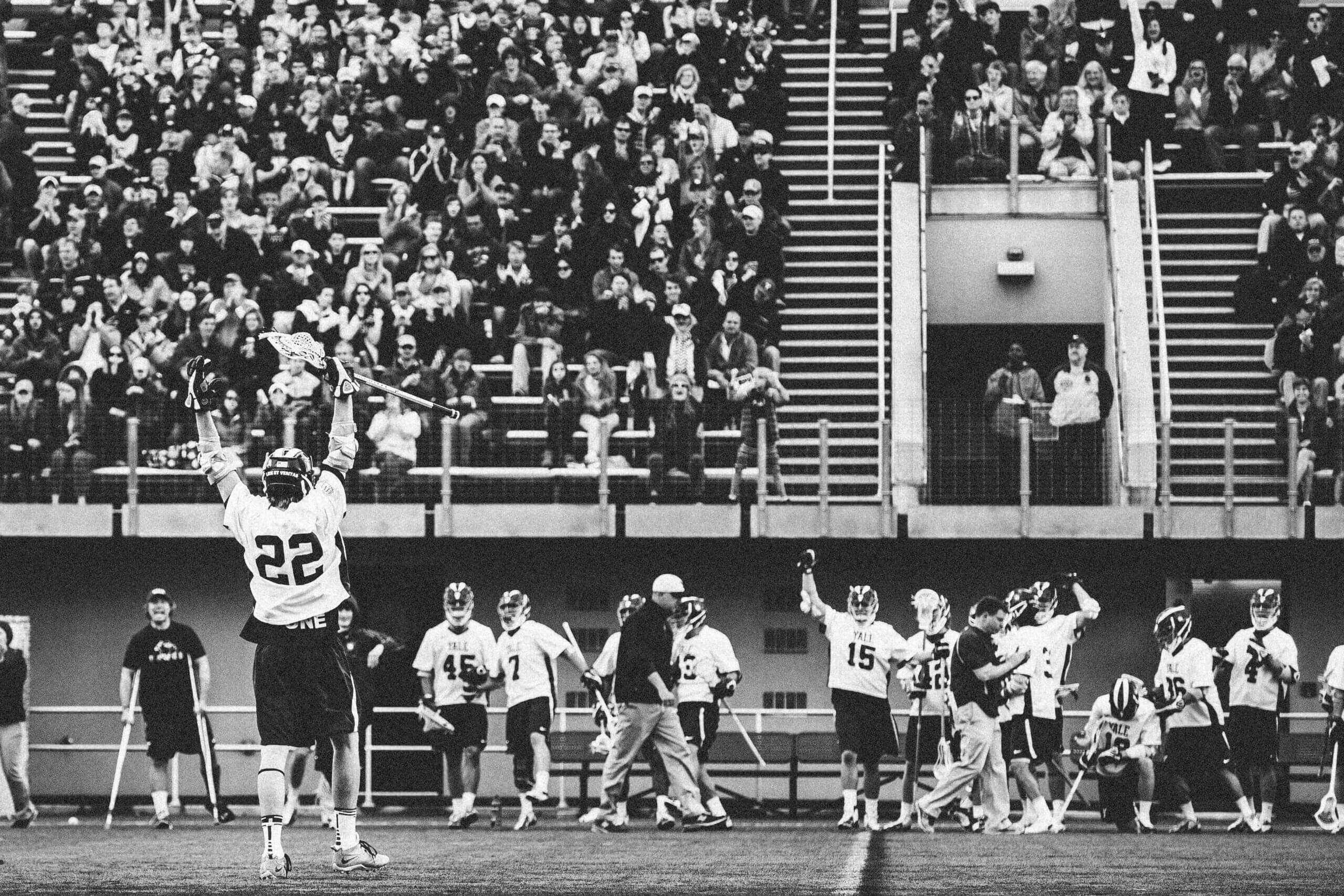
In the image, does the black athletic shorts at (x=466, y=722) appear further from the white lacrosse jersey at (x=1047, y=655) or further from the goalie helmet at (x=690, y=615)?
the white lacrosse jersey at (x=1047, y=655)

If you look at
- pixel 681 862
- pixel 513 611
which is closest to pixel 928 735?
pixel 513 611

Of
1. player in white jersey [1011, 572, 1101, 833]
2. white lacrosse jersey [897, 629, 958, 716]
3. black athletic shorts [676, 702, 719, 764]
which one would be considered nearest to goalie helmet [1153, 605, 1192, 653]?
player in white jersey [1011, 572, 1101, 833]

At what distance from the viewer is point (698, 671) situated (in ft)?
66.5

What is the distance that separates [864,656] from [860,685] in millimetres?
243

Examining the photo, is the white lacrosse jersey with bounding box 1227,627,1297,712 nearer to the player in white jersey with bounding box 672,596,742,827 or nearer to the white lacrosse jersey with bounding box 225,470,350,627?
the player in white jersey with bounding box 672,596,742,827

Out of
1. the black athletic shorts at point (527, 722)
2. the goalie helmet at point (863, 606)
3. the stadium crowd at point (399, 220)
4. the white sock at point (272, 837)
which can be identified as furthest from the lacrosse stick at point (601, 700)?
the white sock at point (272, 837)

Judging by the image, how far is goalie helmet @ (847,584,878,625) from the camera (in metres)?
19.2

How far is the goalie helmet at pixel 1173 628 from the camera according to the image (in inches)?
767

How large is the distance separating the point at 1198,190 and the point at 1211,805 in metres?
7.76

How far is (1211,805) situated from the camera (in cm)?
2300

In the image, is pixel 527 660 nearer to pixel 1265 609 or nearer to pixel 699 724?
pixel 699 724

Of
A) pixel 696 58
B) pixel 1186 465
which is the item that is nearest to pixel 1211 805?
pixel 1186 465

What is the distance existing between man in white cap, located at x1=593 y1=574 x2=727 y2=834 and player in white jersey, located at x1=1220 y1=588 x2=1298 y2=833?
15.5ft

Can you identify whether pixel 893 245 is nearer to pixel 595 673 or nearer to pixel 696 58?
pixel 696 58
